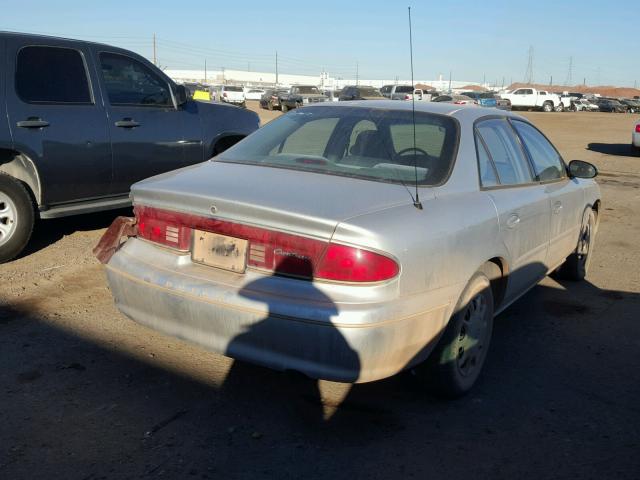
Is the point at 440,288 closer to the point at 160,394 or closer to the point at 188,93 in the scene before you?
the point at 160,394

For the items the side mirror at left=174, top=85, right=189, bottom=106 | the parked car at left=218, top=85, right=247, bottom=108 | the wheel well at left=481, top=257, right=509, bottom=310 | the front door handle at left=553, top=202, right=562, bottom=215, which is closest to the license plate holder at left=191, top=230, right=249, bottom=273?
the wheel well at left=481, top=257, right=509, bottom=310

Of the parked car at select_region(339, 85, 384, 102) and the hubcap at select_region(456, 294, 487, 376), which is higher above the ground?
the parked car at select_region(339, 85, 384, 102)

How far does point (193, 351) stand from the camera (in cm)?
429

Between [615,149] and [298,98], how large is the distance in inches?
1183

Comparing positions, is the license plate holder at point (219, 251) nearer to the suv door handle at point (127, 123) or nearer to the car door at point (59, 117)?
the car door at point (59, 117)

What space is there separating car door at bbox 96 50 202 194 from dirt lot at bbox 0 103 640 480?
6.46 ft

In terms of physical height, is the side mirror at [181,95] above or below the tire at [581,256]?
above

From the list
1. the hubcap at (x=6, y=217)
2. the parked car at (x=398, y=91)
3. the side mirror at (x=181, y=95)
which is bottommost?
the hubcap at (x=6, y=217)

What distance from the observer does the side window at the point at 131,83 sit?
6.86 metres

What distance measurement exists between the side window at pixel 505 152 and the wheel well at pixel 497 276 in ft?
1.70

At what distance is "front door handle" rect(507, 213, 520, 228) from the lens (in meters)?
4.09

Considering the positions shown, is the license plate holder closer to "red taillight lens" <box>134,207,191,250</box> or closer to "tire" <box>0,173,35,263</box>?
"red taillight lens" <box>134,207,191,250</box>

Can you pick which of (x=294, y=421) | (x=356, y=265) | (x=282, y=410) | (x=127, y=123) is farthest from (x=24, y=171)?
(x=356, y=265)

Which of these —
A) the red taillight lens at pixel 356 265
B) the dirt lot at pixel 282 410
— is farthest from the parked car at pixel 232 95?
the red taillight lens at pixel 356 265
